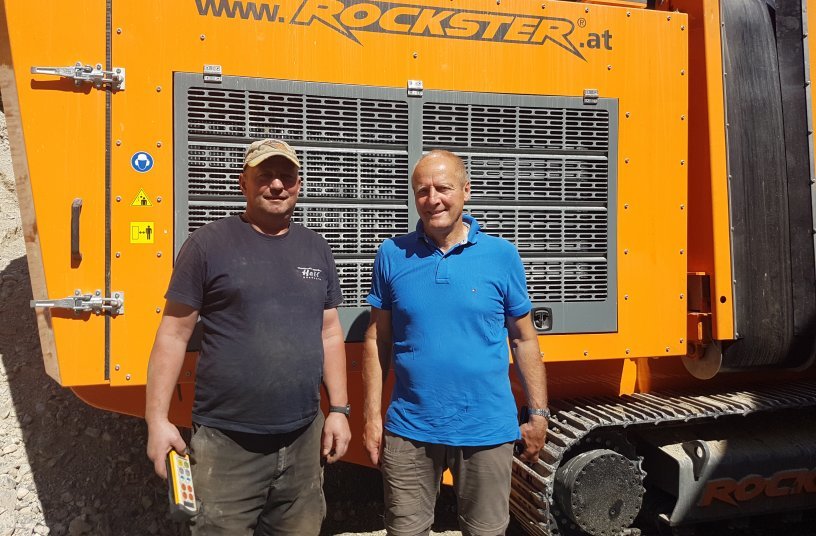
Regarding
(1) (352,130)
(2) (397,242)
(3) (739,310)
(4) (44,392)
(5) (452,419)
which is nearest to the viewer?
(5) (452,419)

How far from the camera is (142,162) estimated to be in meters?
3.01

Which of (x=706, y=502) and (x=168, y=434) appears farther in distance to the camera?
(x=706, y=502)

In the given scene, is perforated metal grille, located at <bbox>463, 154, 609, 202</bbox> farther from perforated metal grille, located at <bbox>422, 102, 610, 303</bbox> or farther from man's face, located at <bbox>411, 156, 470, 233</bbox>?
man's face, located at <bbox>411, 156, 470, 233</bbox>

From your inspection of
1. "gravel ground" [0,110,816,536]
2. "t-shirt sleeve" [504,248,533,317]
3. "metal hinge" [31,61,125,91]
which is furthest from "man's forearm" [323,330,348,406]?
"gravel ground" [0,110,816,536]

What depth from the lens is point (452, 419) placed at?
8.52 ft

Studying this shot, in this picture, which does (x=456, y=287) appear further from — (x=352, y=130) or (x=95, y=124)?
(x=95, y=124)

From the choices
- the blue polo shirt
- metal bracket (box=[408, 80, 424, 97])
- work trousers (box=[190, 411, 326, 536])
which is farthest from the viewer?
metal bracket (box=[408, 80, 424, 97])

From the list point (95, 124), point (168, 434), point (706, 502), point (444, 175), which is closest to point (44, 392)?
point (95, 124)

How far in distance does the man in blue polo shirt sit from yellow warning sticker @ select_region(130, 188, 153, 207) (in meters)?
1.06

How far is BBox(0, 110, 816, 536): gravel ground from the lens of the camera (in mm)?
4117

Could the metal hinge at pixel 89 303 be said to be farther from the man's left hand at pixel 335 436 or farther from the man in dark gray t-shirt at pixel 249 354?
the man's left hand at pixel 335 436

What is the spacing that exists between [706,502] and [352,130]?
2581mm

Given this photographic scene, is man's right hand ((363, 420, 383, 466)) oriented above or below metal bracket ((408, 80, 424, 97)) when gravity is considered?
below

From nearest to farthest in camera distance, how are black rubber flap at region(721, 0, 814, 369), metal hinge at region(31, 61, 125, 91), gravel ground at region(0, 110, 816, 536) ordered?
1. metal hinge at region(31, 61, 125, 91)
2. black rubber flap at region(721, 0, 814, 369)
3. gravel ground at region(0, 110, 816, 536)
